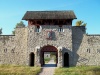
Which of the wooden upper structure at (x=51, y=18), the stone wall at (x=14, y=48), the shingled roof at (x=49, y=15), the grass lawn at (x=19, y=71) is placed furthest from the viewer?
the stone wall at (x=14, y=48)

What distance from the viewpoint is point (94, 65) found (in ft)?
106

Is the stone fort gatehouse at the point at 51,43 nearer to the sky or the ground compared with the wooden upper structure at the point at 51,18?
nearer to the ground

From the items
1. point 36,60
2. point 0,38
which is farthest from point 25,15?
point 36,60

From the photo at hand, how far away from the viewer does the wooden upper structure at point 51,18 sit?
3200 centimetres

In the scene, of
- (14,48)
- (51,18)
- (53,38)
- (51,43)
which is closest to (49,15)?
(51,18)

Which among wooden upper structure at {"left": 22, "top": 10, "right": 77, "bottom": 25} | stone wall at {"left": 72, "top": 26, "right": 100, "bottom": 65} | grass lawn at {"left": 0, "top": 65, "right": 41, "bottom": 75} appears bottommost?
grass lawn at {"left": 0, "top": 65, "right": 41, "bottom": 75}

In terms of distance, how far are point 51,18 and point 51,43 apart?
14.3 feet

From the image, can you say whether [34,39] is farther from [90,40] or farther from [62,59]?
[90,40]

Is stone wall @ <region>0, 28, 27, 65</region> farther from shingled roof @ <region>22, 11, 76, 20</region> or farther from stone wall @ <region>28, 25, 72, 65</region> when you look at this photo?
shingled roof @ <region>22, 11, 76, 20</region>

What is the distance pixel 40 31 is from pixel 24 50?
178 inches

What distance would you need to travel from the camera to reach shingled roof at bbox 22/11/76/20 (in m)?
32.2

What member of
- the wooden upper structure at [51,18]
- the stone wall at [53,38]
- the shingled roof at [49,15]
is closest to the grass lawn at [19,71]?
the stone wall at [53,38]

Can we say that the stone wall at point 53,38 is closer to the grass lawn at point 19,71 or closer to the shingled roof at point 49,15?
the shingled roof at point 49,15

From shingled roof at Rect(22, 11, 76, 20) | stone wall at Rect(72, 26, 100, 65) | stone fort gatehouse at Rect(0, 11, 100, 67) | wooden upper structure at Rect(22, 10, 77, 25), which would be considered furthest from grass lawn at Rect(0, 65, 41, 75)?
shingled roof at Rect(22, 11, 76, 20)
